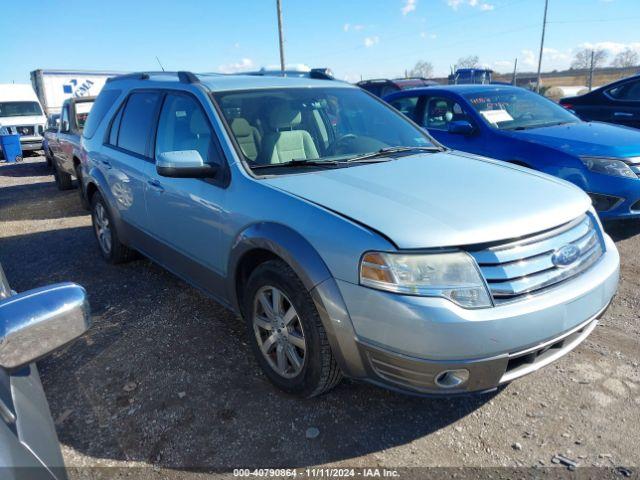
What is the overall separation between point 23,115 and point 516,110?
17414 millimetres

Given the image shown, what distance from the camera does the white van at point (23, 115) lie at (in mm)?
16766

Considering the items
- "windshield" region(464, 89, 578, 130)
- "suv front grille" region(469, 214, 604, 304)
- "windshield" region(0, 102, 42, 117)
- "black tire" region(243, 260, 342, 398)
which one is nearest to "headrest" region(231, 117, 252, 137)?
"black tire" region(243, 260, 342, 398)

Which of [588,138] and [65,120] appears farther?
[65,120]

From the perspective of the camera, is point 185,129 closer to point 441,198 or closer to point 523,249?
point 441,198

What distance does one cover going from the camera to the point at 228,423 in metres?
2.56

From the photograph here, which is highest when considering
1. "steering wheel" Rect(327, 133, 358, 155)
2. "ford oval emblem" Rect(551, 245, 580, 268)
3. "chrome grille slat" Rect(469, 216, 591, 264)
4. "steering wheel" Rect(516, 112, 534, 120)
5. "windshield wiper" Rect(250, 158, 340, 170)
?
"steering wheel" Rect(327, 133, 358, 155)

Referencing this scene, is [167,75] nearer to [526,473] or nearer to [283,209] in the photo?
[283,209]

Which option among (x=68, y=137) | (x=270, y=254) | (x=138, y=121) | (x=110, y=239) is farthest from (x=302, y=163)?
(x=68, y=137)

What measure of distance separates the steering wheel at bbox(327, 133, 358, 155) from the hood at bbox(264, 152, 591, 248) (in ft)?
1.23

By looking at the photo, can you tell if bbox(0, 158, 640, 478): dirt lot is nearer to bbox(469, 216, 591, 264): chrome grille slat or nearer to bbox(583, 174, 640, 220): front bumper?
bbox(469, 216, 591, 264): chrome grille slat

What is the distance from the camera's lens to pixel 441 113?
20.7 ft

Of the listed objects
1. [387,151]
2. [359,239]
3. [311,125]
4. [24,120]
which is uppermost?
[311,125]

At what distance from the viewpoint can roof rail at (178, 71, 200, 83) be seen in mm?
3419

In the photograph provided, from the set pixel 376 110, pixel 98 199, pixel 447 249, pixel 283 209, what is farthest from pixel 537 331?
pixel 98 199
